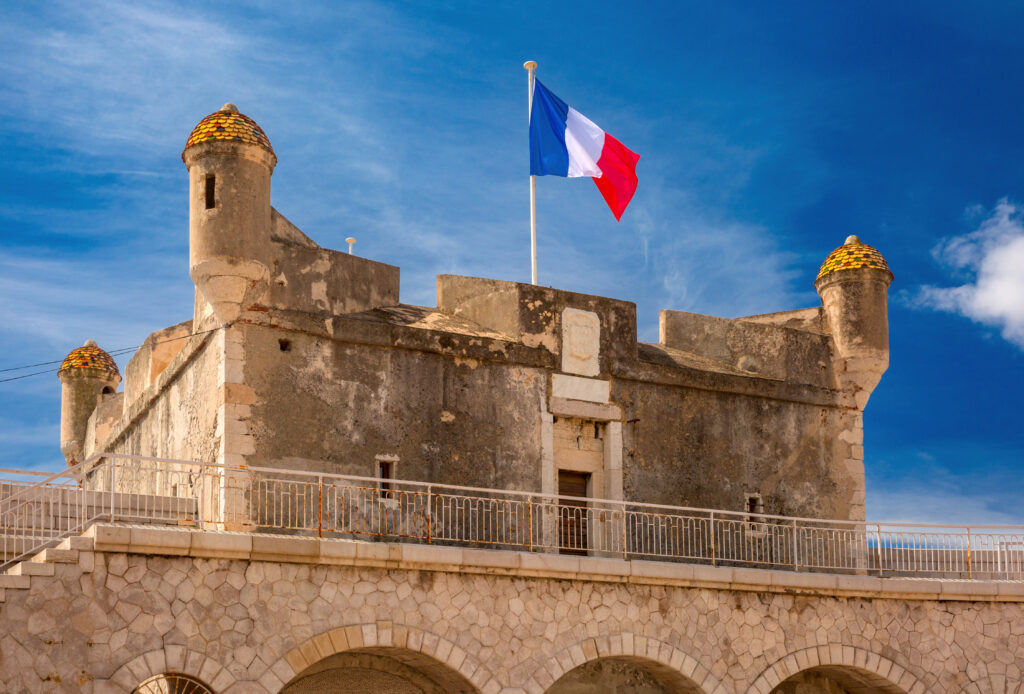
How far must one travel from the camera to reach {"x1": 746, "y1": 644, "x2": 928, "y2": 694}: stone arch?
19.0 m

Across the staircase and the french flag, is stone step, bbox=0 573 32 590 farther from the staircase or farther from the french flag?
the french flag

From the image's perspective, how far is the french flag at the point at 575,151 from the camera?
23109 mm

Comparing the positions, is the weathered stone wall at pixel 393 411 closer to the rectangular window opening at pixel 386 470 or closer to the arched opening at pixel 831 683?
the rectangular window opening at pixel 386 470

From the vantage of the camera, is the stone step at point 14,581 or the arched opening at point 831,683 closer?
the stone step at point 14,581

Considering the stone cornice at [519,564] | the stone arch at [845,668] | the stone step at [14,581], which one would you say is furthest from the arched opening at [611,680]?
the stone step at [14,581]

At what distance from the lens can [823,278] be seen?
24781 millimetres

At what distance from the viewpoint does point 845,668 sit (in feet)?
65.1

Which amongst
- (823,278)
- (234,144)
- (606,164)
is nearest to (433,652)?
(234,144)

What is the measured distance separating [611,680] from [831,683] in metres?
3.79

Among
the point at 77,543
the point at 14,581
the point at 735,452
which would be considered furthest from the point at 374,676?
the point at 735,452

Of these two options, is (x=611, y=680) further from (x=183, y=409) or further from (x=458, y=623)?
(x=183, y=409)

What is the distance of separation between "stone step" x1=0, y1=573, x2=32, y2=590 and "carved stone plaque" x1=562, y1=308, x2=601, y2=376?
9862mm

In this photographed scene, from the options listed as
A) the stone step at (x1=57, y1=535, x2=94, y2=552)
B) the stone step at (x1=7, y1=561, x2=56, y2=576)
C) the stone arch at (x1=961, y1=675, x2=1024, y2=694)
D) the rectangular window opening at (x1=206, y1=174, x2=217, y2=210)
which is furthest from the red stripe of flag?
the stone step at (x1=7, y1=561, x2=56, y2=576)

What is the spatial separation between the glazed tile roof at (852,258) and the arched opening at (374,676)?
11.4 m
